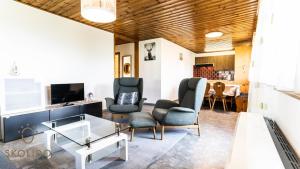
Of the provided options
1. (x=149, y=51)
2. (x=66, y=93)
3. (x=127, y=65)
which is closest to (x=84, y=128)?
(x=66, y=93)

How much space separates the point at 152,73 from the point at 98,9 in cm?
363

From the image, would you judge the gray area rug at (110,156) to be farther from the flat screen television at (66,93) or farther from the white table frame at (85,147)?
the flat screen television at (66,93)

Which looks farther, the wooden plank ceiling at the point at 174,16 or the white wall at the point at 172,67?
the white wall at the point at 172,67

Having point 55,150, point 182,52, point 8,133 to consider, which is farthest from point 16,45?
point 182,52

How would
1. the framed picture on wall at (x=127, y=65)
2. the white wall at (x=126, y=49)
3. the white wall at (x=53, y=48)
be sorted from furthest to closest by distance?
the framed picture on wall at (x=127, y=65) → the white wall at (x=126, y=49) → the white wall at (x=53, y=48)

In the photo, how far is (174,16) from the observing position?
3469 mm

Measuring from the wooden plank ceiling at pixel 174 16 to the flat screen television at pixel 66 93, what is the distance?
62.1 inches

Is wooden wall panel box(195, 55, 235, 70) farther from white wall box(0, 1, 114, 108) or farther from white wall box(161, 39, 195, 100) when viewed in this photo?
white wall box(0, 1, 114, 108)

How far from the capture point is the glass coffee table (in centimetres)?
161

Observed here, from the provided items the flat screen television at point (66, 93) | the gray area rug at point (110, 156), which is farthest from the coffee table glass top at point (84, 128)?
the flat screen television at point (66, 93)

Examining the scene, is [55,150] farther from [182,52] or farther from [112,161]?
[182,52]

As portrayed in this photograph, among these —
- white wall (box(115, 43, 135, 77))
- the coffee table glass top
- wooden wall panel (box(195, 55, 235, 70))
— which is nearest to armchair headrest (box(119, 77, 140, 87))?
the coffee table glass top

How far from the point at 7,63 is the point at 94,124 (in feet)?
6.37

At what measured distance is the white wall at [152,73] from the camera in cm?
532
